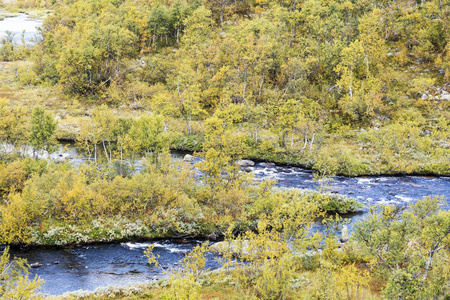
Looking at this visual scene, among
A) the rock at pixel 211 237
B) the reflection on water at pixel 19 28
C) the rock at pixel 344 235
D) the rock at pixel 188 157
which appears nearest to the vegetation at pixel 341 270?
the rock at pixel 344 235

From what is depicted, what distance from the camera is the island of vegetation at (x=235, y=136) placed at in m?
39.6

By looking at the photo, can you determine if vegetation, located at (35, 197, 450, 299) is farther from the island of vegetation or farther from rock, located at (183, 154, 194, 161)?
rock, located at (183, 154, 194, 161)

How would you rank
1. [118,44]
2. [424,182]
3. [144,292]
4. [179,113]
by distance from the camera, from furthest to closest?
[118,44], [179,113], [424,182], [144,292]

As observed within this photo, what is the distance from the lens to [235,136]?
214ft

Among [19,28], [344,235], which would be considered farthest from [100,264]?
[19,28]

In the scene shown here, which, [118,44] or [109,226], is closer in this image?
[109,226]

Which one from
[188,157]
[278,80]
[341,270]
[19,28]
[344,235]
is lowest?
[344,235]

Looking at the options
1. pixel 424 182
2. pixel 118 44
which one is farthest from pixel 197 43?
pixel 424 182

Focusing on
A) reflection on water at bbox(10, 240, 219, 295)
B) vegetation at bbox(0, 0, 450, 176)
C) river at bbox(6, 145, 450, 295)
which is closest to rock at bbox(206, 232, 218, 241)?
river at bbox(6, 145, 450, 295)

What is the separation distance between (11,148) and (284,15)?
94.9 meters

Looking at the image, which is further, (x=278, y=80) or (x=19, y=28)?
(x=19, y=28)

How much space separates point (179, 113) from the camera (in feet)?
314

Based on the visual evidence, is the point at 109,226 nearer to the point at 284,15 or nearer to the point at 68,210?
the point at 68,210

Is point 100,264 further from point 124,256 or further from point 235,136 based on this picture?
point 235,136
